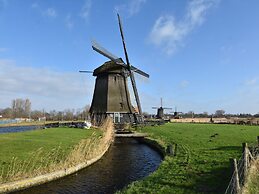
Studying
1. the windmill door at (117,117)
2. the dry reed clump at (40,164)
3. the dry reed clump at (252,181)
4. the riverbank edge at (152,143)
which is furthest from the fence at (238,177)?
the windmill door at (117,117)

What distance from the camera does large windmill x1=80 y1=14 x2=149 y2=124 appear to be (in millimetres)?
38625

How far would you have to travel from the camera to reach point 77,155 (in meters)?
13.8

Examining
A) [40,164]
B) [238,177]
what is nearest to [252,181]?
[238,177]

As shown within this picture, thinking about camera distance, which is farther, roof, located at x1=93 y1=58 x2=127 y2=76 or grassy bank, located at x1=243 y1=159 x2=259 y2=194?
roof, located at x1=93 y1=58 x2=127 y2=76

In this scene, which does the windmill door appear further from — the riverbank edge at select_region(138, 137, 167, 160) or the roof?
the riverbank edge at select_region(138, 137, 167, 160)

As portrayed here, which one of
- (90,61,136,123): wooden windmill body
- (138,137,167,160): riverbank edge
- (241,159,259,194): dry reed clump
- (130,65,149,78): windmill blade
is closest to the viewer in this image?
(241,159,259,194): dry reed clump

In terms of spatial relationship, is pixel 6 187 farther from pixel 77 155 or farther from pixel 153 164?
pixel 153 164

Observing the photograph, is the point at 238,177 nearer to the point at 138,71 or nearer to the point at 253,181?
the point at 253,181

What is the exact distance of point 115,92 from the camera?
129 feet

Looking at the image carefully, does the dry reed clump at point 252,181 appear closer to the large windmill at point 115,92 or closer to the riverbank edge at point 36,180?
the riverbank edge at point 36,180

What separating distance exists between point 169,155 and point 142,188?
6.30 meters

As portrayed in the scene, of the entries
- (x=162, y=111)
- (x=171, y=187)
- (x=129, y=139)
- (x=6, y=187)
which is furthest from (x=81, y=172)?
(x=162, y=111)

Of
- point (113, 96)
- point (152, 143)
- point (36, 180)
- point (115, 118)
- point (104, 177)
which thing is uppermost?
point (113, 96)

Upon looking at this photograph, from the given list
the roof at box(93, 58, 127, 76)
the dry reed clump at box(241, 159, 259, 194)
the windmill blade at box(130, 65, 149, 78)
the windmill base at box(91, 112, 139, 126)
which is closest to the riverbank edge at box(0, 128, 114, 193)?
the dry reed clump at box(241, 159, 259, 194)
